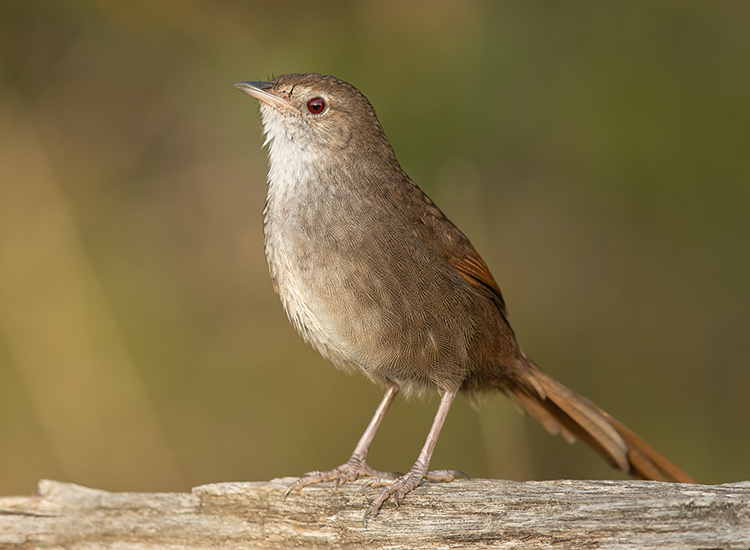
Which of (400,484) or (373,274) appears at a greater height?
(373,274)

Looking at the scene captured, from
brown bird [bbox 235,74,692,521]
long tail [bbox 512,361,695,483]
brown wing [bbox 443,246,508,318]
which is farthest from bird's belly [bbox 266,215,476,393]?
long tail [bbox 512,361,695,483]

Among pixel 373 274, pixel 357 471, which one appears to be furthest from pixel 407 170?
pixel 357 471

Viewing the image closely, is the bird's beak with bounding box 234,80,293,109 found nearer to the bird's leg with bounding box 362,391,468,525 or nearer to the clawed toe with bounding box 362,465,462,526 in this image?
the bird's leg with bounding box 362,391,468,525

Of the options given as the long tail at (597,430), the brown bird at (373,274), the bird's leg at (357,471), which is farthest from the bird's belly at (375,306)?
the long tail at (597,430)

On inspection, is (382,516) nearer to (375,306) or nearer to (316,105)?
(375,306)

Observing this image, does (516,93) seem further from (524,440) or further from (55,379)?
(55,379)

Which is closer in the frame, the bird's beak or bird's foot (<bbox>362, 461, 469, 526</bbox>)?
bird's foot (<bbox>362, 461, 469, 526</bbox>)
